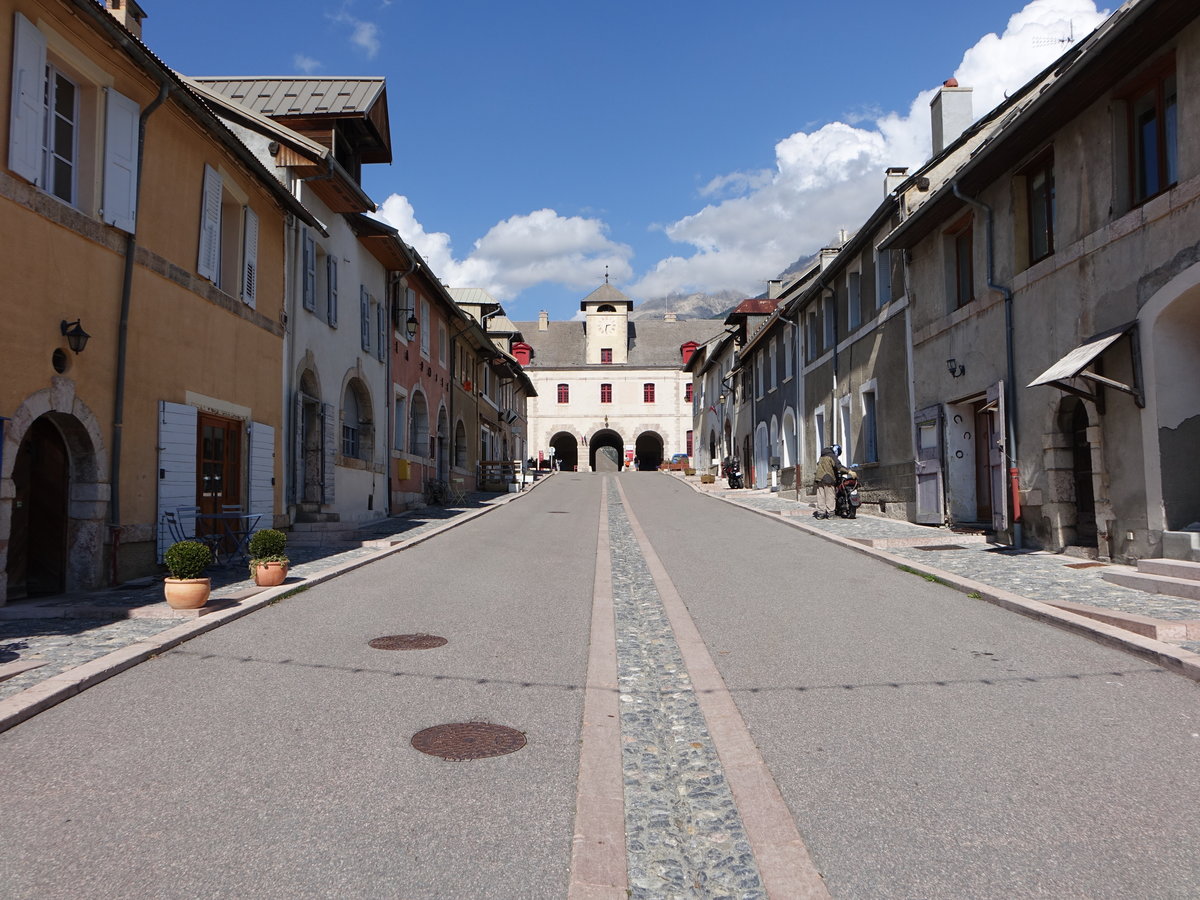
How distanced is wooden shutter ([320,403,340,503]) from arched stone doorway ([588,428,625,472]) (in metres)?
49.8

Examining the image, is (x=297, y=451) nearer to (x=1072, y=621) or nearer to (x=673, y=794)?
(x=1072, y=621)

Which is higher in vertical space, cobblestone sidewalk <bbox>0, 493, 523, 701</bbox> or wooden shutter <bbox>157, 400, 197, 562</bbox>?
wooden shutter <bbox>157, 400, 197, 562</bbox>

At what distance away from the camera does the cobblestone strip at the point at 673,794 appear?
10.3 feet

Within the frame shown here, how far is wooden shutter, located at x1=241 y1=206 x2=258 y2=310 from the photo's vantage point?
12914 mm

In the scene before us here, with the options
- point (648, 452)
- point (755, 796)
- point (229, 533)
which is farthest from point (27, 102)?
point (648, 452)

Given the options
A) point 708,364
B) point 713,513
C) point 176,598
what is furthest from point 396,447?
point 708,364

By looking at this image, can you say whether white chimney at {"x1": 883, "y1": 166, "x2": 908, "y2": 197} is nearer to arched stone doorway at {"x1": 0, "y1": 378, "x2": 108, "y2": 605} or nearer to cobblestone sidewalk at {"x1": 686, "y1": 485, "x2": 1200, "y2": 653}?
cobblestone sidewalk at {"x1": 686, "y1": 485, "x2": 1200, "y2": 653}

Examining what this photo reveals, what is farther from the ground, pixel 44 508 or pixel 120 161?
pixel 120 161

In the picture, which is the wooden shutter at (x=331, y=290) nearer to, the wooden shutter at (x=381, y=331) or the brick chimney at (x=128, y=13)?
the wooden shutter at (x=381, y=331)

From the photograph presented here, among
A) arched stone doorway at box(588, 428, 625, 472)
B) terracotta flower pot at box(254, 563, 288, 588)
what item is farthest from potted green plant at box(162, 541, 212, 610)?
arched stone doorway at box(588, 428, 625, 472)

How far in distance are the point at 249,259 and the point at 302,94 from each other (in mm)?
6330

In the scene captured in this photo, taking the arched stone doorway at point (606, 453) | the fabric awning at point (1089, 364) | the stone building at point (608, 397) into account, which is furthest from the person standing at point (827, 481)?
the arched stone doorway at point (606, 453)

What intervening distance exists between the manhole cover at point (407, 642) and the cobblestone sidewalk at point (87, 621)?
5.59ft

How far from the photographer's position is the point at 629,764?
14.0 feet
